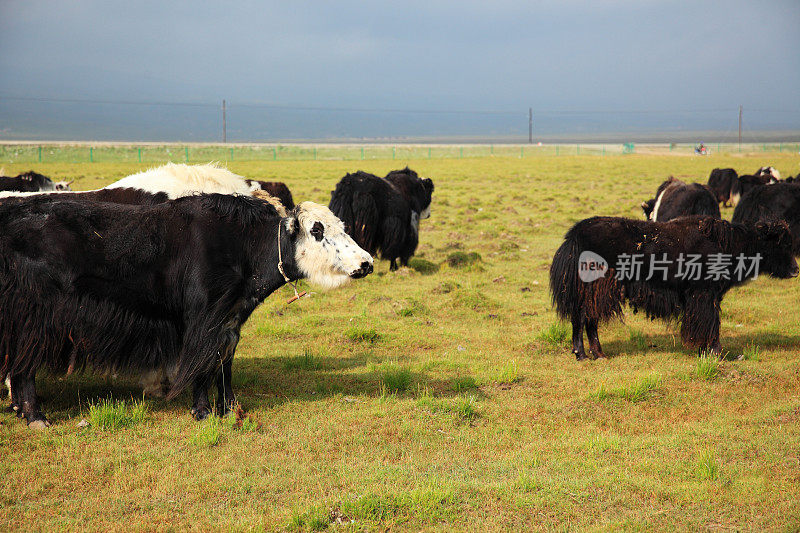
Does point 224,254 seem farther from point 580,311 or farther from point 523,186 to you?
point 523,186

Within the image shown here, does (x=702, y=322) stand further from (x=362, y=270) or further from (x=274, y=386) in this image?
(x=274, y=386)

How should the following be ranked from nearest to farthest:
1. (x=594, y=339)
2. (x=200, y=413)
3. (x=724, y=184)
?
(x=200, y=413) < (x=594, y=339) < (x=724, y=184)

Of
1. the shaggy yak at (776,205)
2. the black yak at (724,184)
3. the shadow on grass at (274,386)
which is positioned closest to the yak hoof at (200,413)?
the shadow on grass at (274,386)

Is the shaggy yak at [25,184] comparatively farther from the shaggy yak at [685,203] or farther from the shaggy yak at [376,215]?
the shaggy yak at [685,203]

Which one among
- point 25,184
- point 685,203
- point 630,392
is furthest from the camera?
point 685,203

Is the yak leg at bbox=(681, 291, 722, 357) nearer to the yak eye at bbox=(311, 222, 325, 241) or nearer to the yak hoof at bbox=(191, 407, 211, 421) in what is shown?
the yak eye at bbox=(311, 222, 325, 241)

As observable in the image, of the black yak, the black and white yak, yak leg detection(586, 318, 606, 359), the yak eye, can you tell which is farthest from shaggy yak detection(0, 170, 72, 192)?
the black yak

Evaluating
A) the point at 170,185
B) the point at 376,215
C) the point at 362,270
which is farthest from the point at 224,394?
the point at 376,215

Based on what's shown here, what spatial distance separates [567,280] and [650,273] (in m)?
0.83

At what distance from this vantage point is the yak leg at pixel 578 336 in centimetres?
668

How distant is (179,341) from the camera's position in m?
4.91

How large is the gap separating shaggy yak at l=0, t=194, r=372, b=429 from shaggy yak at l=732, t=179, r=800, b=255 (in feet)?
30.8

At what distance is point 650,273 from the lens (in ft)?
21.4

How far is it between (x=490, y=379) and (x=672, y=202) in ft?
22.9
